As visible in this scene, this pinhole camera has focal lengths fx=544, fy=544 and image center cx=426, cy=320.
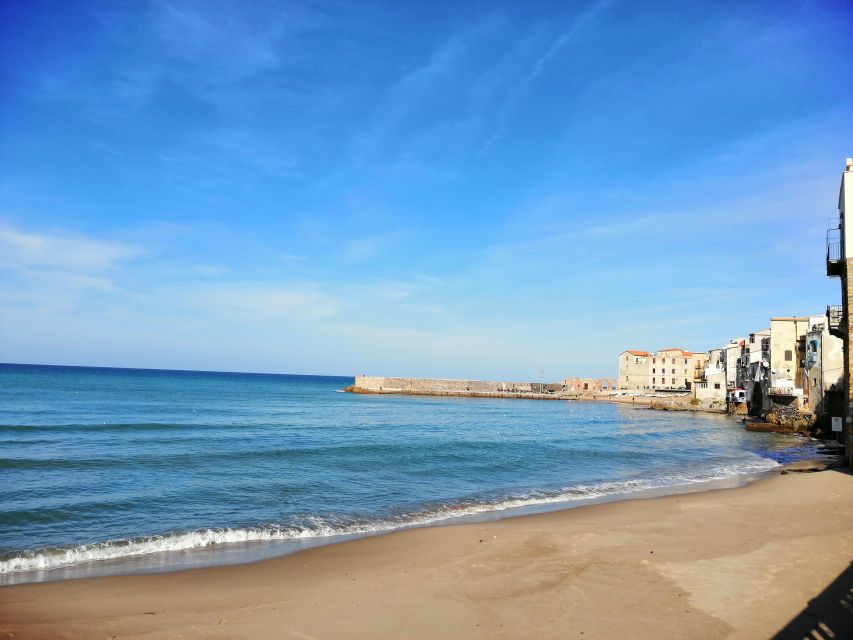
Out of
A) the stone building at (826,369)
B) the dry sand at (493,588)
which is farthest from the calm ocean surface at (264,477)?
the stone building at (826,369)

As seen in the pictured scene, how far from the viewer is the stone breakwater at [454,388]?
112688 mm

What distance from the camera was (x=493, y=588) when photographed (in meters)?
9.16

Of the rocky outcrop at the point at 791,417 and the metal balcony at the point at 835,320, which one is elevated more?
the metal balcony at the point at 835,320

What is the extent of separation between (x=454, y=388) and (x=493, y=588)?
10868cm

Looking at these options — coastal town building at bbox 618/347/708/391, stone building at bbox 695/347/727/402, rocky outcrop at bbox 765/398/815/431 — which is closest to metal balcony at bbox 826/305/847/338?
rocky outcrop at bbox 765/398/815/431

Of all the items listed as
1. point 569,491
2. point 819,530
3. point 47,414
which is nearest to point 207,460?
point 569,491

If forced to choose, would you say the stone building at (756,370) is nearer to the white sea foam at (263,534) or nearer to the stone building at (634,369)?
the stone building at (634,369)

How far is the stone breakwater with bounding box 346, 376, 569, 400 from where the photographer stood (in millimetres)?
112688

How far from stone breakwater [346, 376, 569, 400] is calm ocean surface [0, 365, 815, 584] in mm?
68998

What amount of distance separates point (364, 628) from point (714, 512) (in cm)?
1134

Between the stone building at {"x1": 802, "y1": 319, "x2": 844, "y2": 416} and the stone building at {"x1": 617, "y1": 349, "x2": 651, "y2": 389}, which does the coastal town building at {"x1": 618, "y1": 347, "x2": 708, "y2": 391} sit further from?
the stone building at {"x1": 802, "y1": 319, "x2": 844, "y2": 416}

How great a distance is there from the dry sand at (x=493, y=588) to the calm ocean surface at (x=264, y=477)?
1.88 m

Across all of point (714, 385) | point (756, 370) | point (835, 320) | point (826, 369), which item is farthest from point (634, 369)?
point (835, 320)

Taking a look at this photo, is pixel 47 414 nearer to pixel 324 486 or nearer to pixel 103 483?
pixel 103 483
